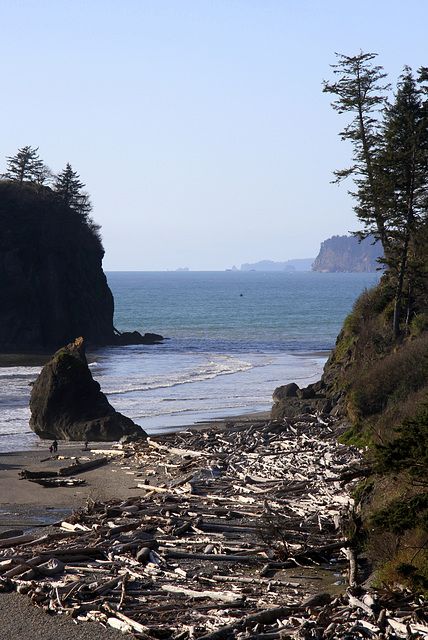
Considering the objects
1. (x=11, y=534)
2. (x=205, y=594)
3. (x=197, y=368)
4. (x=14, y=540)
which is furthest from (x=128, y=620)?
(x=197, y=368)

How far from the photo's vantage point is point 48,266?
253 feet

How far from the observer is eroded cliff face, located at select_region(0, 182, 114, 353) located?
7288 cm

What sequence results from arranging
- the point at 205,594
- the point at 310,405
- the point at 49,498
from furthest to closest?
the point at 310,405 → the point at 49,498 → the point at 205,594

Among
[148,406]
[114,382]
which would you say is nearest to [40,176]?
[114,382]

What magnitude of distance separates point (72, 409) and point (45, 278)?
48209mm

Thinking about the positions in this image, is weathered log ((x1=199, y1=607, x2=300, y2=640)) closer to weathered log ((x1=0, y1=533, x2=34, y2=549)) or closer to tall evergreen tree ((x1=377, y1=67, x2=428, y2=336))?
weathered log ((x1=0, y1=533, x2=34, y2=549))

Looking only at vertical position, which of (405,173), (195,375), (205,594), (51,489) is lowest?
(195,375)

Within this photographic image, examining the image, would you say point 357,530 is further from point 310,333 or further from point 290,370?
point 310,333

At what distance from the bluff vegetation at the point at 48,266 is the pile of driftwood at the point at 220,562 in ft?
189

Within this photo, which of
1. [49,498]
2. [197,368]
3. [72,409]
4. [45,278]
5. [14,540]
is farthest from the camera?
[45,278]

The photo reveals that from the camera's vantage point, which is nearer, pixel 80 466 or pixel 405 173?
pixel 80 466

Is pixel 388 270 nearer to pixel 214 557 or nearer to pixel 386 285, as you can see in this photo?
pixel 386 285

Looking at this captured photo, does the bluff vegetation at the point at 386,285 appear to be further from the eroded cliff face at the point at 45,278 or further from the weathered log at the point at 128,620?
the eroded cliff face at the point at 45,278

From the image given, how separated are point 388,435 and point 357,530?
4104 millimetres
